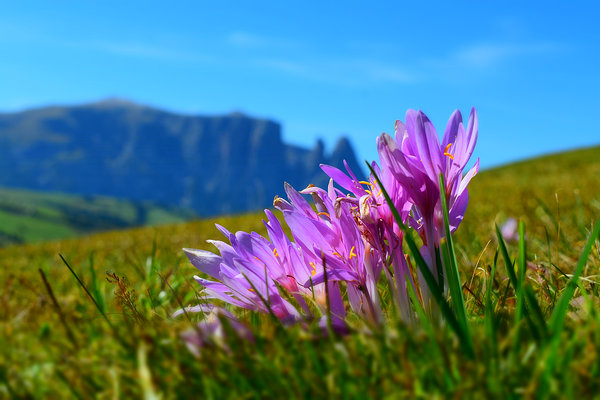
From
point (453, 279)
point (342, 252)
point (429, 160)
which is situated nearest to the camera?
point (453, 279)

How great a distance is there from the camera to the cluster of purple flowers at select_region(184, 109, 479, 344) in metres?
1.59

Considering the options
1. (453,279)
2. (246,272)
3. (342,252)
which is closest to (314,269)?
(342,252)

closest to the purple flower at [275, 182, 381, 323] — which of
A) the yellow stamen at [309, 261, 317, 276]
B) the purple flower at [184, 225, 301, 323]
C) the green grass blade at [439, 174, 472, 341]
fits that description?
the yellow stamen at [309, 261, 317, 276]

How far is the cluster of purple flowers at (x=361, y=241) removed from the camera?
62.6 inches

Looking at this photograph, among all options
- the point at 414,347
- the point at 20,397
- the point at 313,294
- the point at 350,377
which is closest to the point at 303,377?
the point at 350,377

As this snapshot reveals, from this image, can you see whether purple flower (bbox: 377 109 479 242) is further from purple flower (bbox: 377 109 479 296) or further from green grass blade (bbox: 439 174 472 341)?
green grass blade (bbox: 439 174 472 341)

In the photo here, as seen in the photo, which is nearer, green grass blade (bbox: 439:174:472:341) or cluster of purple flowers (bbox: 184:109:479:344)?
green grass blade (bbox: 439:174:472:341)

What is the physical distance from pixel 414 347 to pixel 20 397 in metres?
1.03

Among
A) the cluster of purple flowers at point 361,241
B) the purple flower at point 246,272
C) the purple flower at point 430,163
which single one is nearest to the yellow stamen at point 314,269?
the cluster of purple flowers at point 361,241

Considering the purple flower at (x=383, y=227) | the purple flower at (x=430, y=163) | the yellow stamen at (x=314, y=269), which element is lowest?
the yellow stamen at (x=314, y=269)

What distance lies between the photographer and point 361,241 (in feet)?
5.35

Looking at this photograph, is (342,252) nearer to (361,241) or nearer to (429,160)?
(361,241)

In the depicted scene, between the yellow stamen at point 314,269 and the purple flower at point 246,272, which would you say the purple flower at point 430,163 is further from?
the purple flower at point 246,272

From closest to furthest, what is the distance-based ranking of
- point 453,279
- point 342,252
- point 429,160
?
point 453,279 < point 429,160 < point 342,252
